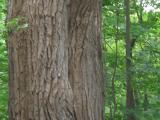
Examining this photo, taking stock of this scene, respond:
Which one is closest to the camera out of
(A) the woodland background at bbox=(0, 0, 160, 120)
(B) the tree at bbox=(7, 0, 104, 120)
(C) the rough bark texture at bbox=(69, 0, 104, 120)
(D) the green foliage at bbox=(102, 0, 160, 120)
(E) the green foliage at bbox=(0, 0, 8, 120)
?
(B) the tree at bbox=(7, 0, 104, 120)

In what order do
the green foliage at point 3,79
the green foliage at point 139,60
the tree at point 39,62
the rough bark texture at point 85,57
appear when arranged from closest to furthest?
1. the tree at point 39,62
2. the rough bark texture at point 85,57
3. the green foliage at point 3,79
4. the green foliage at point 139,60

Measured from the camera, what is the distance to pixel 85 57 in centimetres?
435

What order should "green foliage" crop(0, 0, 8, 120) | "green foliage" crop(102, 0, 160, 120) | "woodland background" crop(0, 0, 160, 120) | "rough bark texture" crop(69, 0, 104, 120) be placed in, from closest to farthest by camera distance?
"rough bark texture" crop(69, 0, 104, 120), "green foliage" crop(0, 0, 8, 120), "woodland background" crop(0, 0, 160, 120), "green foliage" crop(102, 0, 160, 120)

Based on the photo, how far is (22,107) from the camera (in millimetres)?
3678

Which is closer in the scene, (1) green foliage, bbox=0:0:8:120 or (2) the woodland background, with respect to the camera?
(1) green foliage, bbox=0:0:8:120

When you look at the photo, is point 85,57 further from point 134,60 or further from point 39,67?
point 134,60

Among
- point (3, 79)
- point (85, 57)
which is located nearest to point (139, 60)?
point (3, 79)

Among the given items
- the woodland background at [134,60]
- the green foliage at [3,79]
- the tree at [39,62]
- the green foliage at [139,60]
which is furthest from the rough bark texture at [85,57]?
the green foliage at [139,60]

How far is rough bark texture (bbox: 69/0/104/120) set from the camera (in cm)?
429

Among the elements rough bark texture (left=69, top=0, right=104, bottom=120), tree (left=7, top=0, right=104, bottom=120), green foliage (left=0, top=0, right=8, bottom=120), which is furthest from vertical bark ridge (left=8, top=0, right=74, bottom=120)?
green foliage (left=0, top=0, right=8, bottom=120)

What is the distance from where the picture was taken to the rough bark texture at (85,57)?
4293mm

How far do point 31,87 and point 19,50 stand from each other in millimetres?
380

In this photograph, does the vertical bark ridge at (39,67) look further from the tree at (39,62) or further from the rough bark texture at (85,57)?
the rough bark texture at (85,57)

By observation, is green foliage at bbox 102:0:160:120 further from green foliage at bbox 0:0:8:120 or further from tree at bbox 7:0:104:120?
tree at bbox 7:0:104:120
